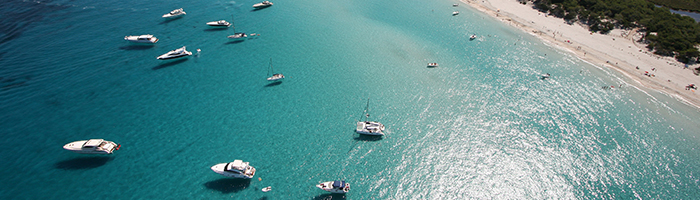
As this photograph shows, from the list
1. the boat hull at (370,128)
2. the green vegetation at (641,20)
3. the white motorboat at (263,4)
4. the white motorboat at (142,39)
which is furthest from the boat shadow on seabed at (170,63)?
the green vegetation at (641,20)

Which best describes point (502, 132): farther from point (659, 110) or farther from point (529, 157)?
point (659, 110)

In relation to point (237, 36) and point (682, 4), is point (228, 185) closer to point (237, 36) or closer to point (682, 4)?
point (237, 36)

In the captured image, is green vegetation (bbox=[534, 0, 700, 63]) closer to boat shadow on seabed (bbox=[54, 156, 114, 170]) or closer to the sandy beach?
the sandy beach

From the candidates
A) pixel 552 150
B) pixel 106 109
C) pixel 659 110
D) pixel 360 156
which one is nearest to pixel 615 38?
pixel 659 110

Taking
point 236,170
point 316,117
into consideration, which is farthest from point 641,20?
point 236,170

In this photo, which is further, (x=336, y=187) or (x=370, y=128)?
(x=370, y=128)

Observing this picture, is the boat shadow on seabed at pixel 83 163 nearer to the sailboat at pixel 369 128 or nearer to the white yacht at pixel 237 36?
the sailboat at pixel 369 128

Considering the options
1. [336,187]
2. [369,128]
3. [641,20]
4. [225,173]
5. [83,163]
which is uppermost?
[641,20]
